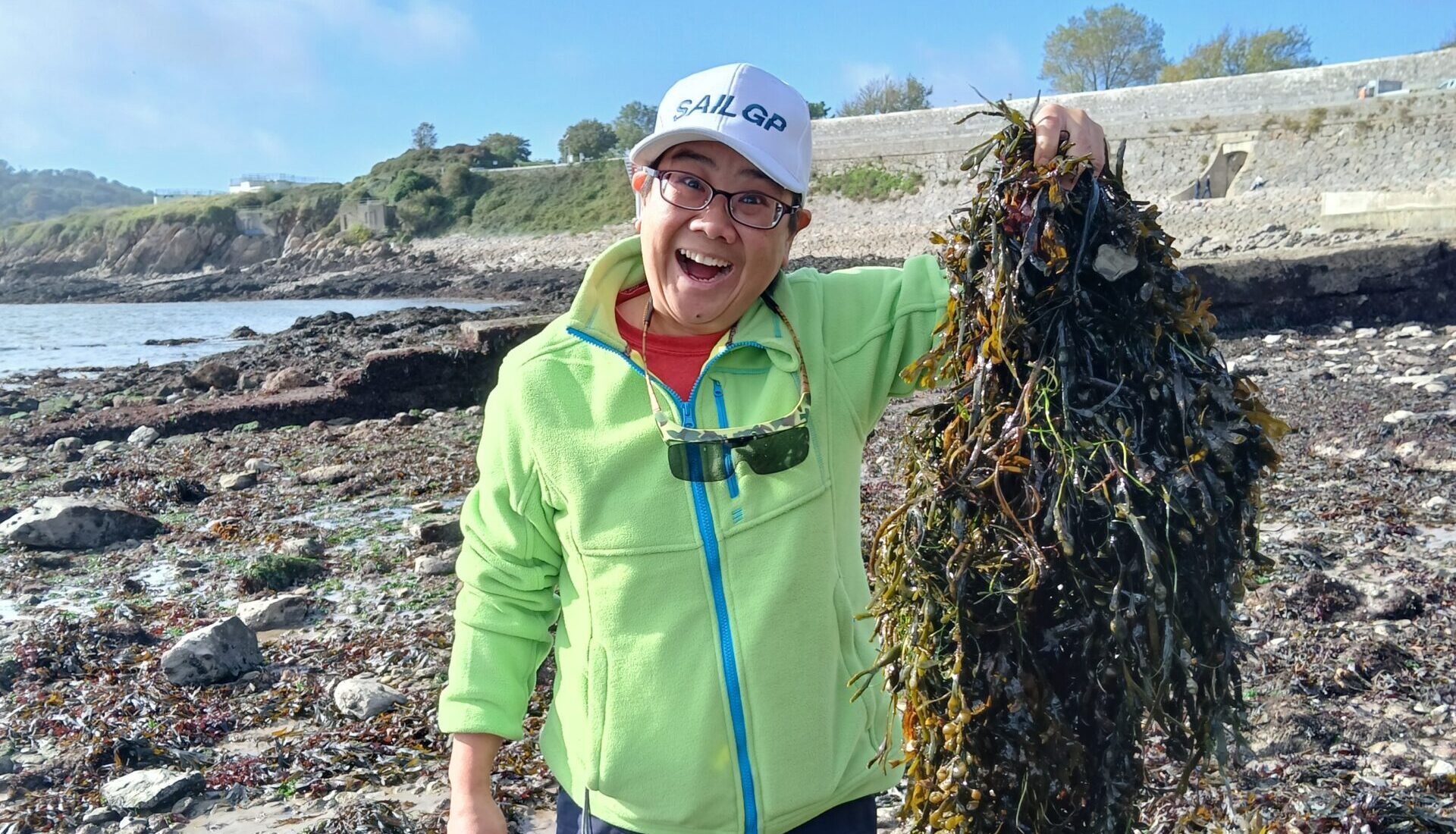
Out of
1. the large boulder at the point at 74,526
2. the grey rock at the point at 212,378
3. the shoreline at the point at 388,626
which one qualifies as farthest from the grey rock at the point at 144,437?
the large boulder at the point at 74,526

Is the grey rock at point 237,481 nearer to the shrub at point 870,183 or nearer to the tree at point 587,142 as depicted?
the shrub at point 870,183

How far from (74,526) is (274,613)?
2.67m

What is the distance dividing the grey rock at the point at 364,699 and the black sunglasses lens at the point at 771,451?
3374 mm

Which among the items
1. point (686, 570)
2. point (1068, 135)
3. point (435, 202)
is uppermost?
point (435, 202)

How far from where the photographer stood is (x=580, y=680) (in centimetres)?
212

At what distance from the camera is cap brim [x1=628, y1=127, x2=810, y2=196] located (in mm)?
1951

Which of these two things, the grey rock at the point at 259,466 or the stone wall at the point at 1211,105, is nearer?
the grey rock at the point at 259,466

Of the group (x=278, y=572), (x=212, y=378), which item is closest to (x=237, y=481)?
(x=278, y=572)

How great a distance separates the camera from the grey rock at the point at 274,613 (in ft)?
19.8

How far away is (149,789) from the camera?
4.12m

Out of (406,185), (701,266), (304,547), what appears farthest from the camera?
(406,185)

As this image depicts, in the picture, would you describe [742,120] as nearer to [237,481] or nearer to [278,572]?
[278,572]

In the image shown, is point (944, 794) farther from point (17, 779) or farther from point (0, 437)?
point (0, 437)

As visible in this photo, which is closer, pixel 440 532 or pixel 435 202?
pixel 440 532
